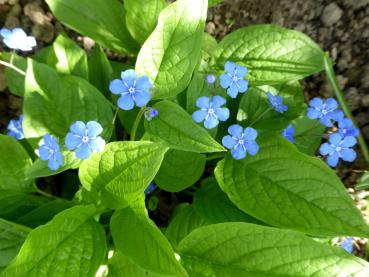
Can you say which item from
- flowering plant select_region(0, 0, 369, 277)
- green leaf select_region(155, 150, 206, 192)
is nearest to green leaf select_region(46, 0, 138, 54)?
flowering plant select_region(0, 0, 369, 277)

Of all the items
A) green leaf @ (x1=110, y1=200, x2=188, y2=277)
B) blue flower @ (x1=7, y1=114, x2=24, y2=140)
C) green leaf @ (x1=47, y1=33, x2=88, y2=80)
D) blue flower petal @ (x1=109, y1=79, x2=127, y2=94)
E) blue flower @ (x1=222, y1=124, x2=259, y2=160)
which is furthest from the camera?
green leaf @ (x1=47, y1=33, x2=88, y2=80)

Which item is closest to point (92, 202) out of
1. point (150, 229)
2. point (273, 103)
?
point (150, 229)

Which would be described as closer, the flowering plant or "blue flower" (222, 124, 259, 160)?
the flowering plant

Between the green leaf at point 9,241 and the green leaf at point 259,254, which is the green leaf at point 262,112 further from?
the green leaf at point 9,241

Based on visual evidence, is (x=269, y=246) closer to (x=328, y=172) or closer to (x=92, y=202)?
(x=328, y=172)

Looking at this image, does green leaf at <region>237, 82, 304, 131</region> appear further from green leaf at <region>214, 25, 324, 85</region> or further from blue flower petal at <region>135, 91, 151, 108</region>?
blue flower petal at <region>135, 91, 151, 108</region>

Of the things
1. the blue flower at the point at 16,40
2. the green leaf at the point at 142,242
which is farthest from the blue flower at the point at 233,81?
the blue flower at the point at 16,40

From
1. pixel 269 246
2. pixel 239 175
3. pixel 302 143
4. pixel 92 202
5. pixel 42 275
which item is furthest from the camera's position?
pixel 302 143

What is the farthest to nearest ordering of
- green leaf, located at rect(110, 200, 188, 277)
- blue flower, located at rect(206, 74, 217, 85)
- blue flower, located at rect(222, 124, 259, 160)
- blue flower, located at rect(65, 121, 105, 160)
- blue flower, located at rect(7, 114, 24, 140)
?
blue flower, located at rect(7, 114, 24, 140)
blue flower, located at rect(206, 74, 217, 85)
blue flower, located at rect(222, 124, 259, 160)
blue flower, located at rect(65, 121, 105, 160)
green leaf, located at rect(110, 200, 188, 277)
